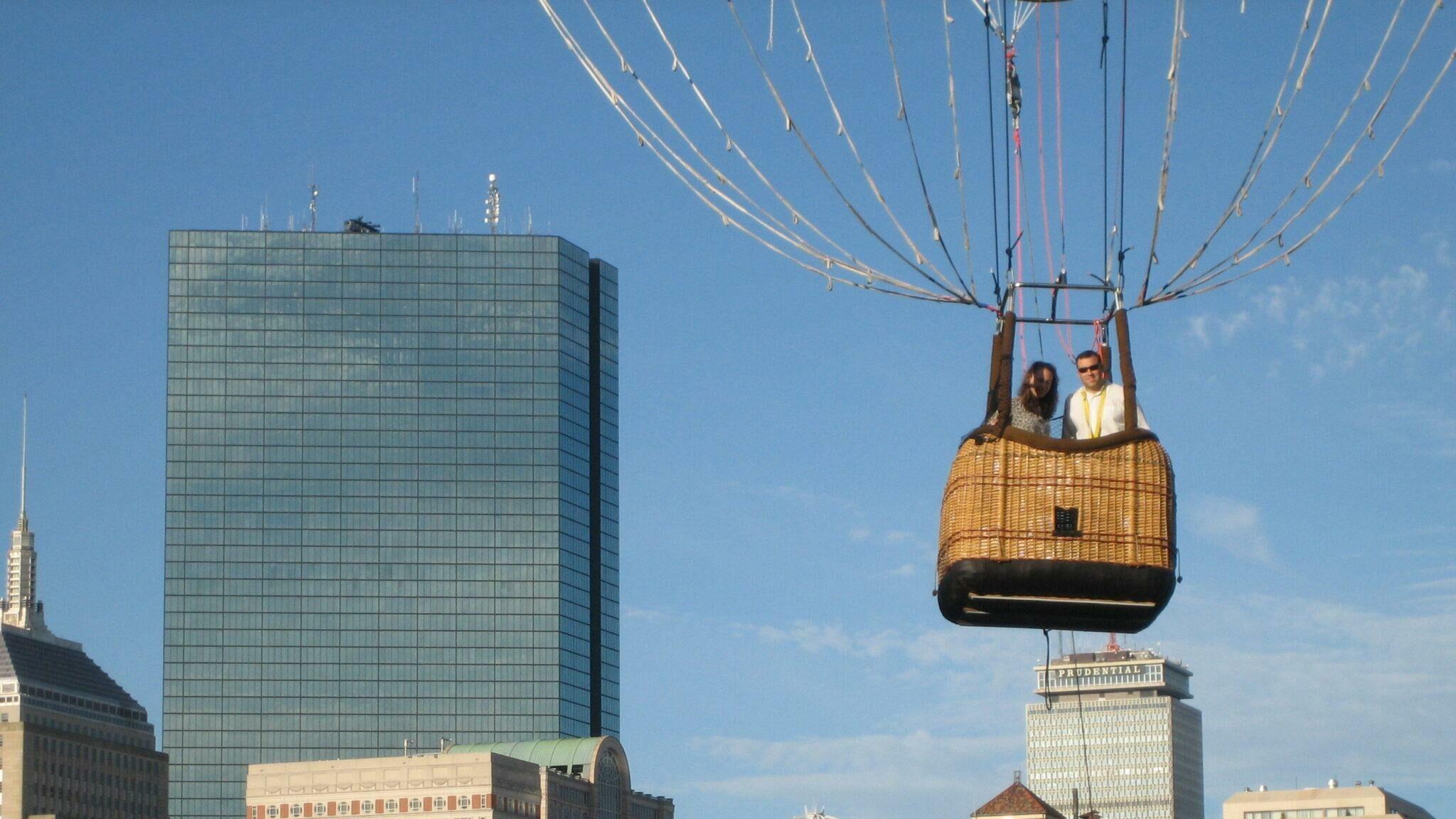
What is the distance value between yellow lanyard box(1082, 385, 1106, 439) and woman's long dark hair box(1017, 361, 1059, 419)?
8.7 inches

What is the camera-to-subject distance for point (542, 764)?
184 meters

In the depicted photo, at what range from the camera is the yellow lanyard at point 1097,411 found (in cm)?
1948

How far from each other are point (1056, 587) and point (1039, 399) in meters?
1.39

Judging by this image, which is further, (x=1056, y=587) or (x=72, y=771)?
(x=72, y=771)

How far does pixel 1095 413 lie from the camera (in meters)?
19.5

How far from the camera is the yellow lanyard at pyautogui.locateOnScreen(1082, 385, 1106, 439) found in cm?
1948

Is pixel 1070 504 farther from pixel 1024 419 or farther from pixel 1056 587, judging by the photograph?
pixel 1024 419

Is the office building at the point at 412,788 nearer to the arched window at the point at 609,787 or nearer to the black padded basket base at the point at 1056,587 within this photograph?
the arched window at the point at 609,787

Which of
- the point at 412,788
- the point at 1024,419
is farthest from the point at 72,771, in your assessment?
the point at 1024,419

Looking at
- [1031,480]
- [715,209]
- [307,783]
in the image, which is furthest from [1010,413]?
[307,783]

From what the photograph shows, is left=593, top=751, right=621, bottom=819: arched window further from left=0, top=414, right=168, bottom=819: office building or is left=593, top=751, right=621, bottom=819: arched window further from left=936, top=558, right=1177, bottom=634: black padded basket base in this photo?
left=936, top=558, right=1177, bottom=634: black padded basket base

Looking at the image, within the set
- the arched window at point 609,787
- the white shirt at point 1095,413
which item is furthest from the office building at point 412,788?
the white shirt at point 1095,413

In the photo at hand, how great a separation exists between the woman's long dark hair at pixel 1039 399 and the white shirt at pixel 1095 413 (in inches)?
8.0

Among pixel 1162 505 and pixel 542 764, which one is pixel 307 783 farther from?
pixel 1162 505
